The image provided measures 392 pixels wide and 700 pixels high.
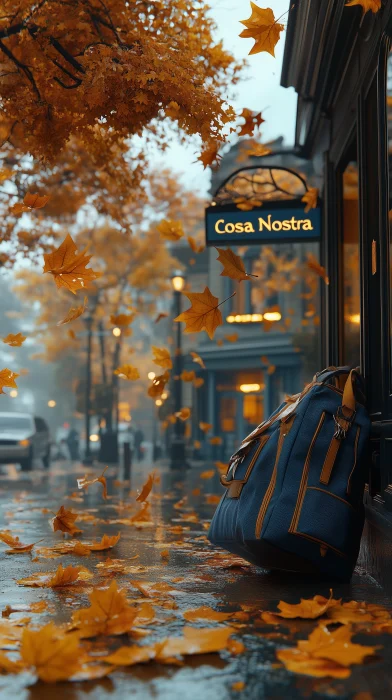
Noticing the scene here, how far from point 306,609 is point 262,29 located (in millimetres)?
2914

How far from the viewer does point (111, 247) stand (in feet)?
107

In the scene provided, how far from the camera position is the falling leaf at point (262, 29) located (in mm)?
4492

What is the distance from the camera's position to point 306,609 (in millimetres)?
3848

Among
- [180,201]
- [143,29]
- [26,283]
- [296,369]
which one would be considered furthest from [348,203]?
[26,283]

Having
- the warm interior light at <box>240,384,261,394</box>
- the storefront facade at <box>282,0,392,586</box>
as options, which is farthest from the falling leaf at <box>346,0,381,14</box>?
the warm interior light at <box>240,384,261,394</box>

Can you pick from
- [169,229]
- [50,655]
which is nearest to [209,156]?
[169,229]

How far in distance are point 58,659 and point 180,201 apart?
26.2 meters

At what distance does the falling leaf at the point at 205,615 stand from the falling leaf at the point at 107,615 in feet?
1.12

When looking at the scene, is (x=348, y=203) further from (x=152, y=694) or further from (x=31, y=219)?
(x=31, y=219)

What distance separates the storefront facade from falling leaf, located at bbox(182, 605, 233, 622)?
1168 millimetres

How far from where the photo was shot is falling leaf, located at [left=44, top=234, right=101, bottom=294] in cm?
507

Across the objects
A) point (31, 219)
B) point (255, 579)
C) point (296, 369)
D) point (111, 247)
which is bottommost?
point (255, 579)

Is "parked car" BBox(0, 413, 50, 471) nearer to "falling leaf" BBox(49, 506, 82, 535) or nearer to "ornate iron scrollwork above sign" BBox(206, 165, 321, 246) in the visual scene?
"ornate iron scrollwork above sign" BBox(206, 165, 321, 246)

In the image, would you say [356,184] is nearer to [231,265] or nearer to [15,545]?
[231,265]
